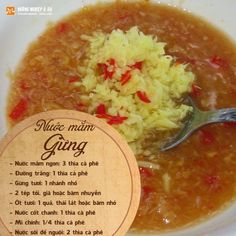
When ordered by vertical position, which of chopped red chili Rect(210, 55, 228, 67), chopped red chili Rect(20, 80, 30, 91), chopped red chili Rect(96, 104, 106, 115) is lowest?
chopped red chili Rect(96, 104, 106, 115)

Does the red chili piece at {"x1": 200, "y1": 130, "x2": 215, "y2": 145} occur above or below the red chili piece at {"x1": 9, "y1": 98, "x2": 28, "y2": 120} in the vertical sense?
below

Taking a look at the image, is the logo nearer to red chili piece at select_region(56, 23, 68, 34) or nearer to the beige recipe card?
red chili piece at select_region(56, 23, 68, 34)

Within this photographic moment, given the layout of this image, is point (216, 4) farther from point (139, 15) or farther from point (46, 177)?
point (46, 177)

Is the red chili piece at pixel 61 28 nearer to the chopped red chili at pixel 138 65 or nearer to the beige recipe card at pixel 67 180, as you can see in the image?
the chopped red chili at pixel 138 65

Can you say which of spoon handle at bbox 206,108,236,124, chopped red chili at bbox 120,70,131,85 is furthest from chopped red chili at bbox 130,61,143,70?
spoon handle at bbox 206,108,236,124

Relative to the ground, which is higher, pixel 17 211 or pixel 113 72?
pixel 113 72

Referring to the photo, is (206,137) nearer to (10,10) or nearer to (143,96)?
(143,96)

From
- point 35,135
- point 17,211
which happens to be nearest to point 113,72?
point 35,135
